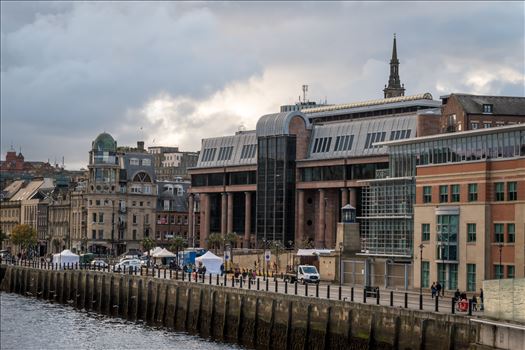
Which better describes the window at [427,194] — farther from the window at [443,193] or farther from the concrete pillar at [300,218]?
the concrete pillar at [300,218]

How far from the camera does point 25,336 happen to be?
104m

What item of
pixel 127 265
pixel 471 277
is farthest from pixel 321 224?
pixel 471 277

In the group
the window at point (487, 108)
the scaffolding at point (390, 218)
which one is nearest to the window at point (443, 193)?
the scaffolding at point (390, 218)

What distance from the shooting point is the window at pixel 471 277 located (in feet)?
320

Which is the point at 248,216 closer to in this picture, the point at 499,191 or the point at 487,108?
the point at 487,108

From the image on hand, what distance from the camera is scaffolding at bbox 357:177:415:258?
370 feet

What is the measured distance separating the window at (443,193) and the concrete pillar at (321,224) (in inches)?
2783

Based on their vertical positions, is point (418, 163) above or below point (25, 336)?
above

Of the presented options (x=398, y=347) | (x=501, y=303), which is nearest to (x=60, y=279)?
(x=398, y=347)

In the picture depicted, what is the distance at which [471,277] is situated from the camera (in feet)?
321

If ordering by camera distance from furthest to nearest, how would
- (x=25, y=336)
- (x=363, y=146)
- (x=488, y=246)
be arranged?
(x=363, y=146) < (x=25, y=336) < (x=488, y=246)

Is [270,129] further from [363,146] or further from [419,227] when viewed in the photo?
[419,227]

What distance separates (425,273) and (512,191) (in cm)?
1213

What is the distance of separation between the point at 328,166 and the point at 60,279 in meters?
42.9
